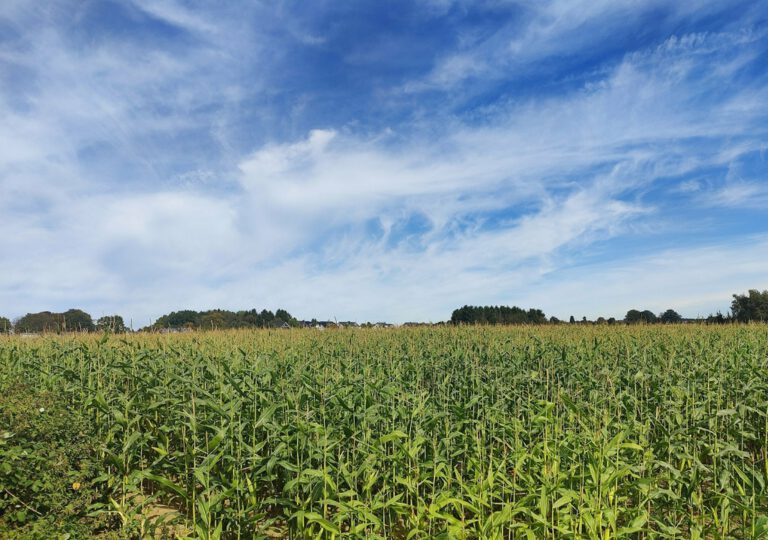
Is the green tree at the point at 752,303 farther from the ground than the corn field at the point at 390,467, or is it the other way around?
the green tree at the point at 752,303

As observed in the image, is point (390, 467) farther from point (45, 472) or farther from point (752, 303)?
point (752, 303)

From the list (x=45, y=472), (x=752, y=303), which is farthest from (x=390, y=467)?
(x=752, y=303)

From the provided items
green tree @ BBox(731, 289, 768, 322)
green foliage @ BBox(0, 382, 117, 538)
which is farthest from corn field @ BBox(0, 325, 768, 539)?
green tree @ BBox(731, 289, 768, 322)

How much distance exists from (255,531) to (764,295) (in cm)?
4489

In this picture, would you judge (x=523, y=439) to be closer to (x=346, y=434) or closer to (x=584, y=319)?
(x=346, y=434)

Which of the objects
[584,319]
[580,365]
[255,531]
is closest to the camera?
[255,531]

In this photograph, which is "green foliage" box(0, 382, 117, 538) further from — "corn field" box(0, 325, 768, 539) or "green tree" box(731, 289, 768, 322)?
"green tree" box(731, 289, 768, 322)

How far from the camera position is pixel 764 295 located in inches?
1523

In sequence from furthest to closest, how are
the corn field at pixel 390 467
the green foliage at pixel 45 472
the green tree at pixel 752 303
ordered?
the green tree at pixel 752 303
the green foliage at pixel 45 472
the corn field at pixel 390 467

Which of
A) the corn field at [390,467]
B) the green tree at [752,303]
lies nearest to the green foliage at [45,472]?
the corn field at [390,467]

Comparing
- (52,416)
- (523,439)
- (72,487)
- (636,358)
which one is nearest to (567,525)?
(523,439)

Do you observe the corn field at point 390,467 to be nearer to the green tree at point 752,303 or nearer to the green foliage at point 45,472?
the green foliage at point 45,472

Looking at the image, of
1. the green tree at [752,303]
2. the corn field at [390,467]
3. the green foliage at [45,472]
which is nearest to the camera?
the corn field at [390,467]

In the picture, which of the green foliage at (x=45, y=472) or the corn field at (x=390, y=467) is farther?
the green foliage at (x=45, y=472)
